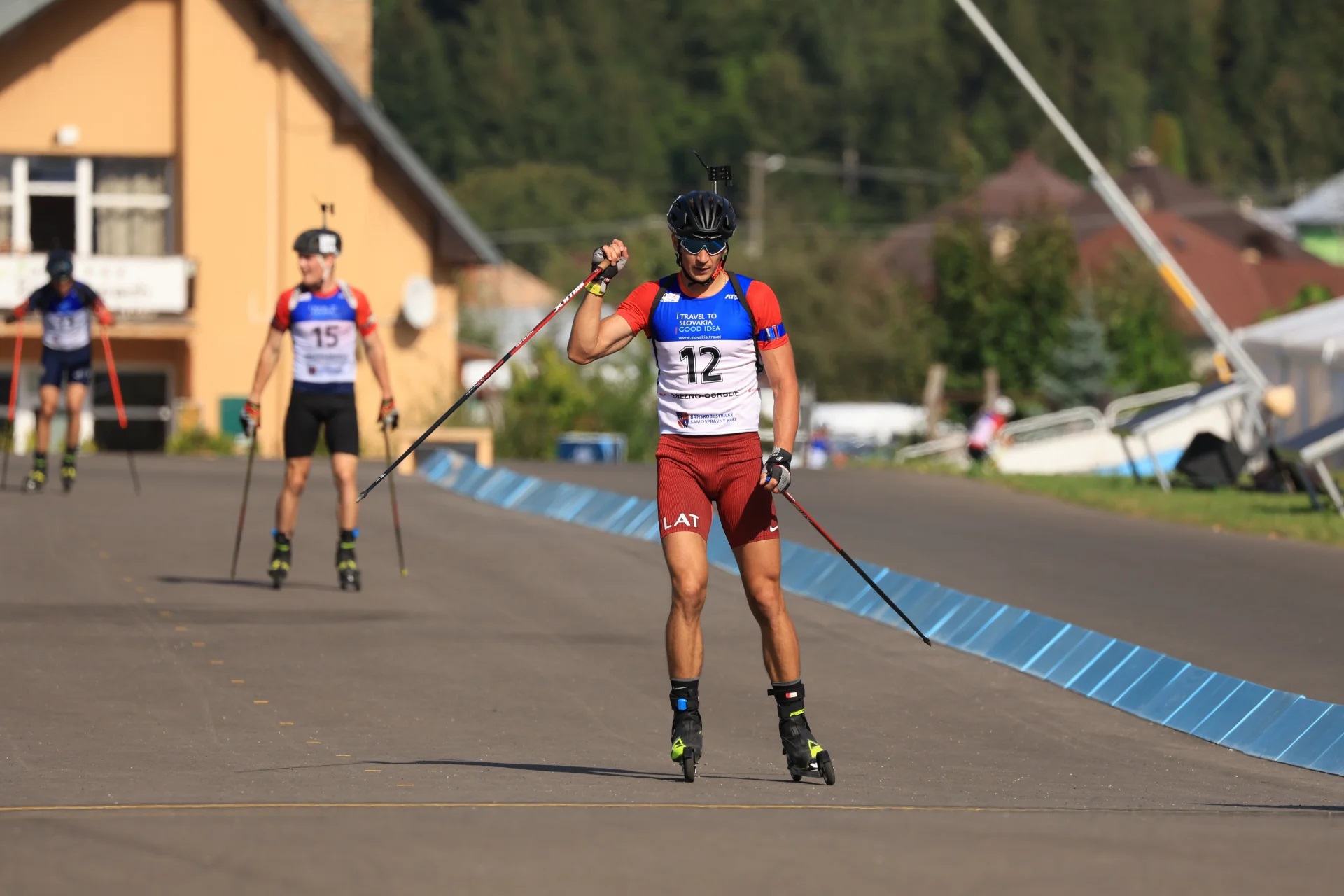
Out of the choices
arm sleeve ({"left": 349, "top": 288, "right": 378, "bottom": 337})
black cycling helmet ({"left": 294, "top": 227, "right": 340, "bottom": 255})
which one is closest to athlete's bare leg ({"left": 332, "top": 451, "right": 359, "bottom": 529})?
arm sleeve ({"left": 349, "top": 288, "right": 378, "bottom": 337})

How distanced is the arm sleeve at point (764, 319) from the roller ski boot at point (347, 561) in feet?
21.2

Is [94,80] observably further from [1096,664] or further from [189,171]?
[1096,664]

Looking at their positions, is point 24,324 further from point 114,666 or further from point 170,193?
point 114,666

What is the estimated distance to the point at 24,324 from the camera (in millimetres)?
34906

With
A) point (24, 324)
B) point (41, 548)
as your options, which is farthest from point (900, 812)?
point (24, 324)

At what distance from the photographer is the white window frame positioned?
116ft

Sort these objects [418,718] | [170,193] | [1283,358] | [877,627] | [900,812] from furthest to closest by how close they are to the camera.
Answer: [170,193]
[1283,358]
[877,627]
[418,718]
[900,812]

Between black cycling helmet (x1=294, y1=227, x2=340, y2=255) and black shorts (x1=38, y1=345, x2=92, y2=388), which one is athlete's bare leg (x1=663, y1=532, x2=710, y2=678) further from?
black shorts (x1=38, y1=345, x2=92, y2=388)

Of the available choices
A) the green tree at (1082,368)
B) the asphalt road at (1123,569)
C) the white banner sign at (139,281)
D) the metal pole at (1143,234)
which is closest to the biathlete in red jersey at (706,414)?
the asphalt road at (1123,569)

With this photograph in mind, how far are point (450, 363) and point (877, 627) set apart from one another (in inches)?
975

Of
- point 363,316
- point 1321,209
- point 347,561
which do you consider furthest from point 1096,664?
point 1321,209

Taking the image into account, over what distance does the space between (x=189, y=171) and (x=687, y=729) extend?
28308 mm

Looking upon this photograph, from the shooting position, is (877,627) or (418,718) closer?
(418,718)

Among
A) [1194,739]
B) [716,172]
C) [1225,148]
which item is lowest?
[1194,739]
